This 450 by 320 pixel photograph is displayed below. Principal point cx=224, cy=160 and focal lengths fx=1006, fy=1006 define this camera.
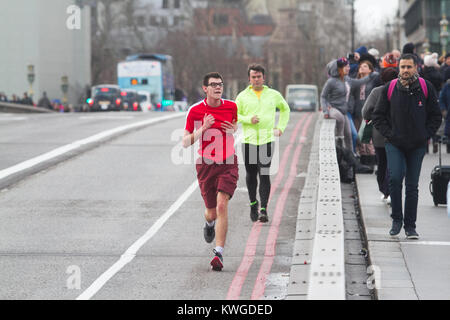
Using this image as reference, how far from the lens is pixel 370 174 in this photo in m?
15.9

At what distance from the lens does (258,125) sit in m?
11.9

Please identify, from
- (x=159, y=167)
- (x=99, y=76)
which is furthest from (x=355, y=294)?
(x=99, y=76)

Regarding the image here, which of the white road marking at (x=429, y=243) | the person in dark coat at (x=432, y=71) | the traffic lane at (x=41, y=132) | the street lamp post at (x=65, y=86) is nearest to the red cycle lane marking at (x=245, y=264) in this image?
the white road marking at (x=429, y=243)

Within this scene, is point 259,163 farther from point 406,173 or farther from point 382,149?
point 406,173

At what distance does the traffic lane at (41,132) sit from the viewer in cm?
1986

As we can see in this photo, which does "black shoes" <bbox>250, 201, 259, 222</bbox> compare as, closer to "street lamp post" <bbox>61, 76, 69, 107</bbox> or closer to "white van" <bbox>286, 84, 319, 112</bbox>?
"white van" <bbox>286, 84, 319, 112</bbox>

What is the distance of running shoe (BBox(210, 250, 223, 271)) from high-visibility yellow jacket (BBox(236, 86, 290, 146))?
2814 mm

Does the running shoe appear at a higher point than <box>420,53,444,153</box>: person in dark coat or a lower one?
lower

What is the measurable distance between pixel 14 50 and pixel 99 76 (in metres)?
22.9

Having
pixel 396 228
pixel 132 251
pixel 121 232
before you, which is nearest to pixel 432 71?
pixel 396 228

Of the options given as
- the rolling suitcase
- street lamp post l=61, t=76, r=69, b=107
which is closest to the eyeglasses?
the rolling suitcase

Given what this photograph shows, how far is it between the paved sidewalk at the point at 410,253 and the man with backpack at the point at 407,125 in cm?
34

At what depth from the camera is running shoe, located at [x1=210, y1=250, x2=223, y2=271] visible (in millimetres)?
9156
